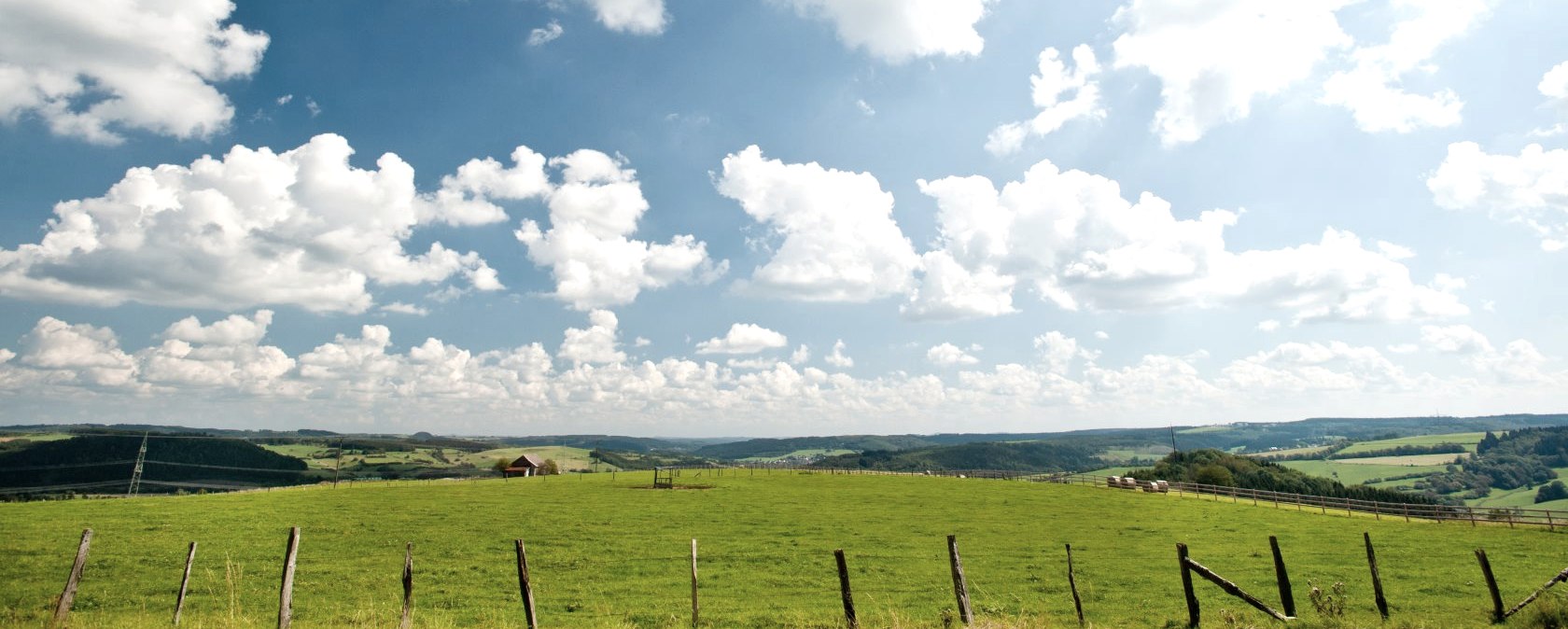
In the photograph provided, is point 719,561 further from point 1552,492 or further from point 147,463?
point 147,463

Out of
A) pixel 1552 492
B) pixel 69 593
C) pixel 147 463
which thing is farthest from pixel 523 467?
pixel 1552 492

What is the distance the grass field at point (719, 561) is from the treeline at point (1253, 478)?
198 feet

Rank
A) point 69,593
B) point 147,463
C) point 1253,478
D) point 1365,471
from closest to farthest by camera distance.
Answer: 1. point 69,593
2. point 1253,478
3. point 147,463
4. point 1365,471

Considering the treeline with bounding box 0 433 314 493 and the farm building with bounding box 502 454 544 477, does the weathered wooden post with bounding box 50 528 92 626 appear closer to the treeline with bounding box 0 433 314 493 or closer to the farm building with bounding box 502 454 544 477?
the farm building with bounding box 502 454 544 477

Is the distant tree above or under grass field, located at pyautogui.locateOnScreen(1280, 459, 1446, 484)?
above

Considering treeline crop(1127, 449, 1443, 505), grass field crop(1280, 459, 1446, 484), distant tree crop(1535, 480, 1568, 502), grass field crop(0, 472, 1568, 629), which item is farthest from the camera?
grass field crop(1280, 459, 1446, 484)

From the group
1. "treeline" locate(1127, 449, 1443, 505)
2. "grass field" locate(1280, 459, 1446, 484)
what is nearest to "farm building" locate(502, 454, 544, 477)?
"treeline" locate(1127, 449, 1443, 505)

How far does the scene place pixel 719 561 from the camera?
102ft

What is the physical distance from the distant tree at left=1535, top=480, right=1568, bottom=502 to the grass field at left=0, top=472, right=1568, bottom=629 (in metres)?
120

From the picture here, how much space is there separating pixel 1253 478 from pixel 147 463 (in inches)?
8579

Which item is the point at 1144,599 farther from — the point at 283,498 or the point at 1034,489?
the point at 283,498

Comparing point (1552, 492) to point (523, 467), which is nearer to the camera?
point (523, 467)

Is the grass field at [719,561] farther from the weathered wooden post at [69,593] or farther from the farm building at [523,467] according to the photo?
the farm building at [523,467]

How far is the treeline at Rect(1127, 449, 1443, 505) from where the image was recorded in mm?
103762
